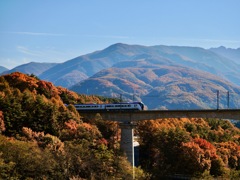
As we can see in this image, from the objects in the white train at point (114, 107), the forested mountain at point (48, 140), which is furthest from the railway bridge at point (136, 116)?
the forested mountain at point (48, 140)

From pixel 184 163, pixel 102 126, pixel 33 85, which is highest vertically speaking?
pixel 33 85

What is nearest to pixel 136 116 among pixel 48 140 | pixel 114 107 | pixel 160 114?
pixel 160 114

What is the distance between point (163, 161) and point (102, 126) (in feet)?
38.7

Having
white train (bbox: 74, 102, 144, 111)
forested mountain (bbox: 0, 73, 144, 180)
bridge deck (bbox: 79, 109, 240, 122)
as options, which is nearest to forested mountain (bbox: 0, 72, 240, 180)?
forested mountain (bbox: 0, 73, 144, 180)

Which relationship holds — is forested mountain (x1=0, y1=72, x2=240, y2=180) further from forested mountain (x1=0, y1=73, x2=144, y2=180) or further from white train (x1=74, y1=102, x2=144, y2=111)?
white train (x1=74, y1=102, x2=144, y2=111)

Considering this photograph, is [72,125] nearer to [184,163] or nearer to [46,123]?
[46,123]

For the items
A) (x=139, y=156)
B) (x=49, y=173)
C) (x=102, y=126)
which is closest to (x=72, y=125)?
(x=102, y=126)

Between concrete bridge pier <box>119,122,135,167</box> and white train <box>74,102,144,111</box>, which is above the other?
white train <box>74,102,144,111</box>

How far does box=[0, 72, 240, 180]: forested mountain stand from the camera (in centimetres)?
3978

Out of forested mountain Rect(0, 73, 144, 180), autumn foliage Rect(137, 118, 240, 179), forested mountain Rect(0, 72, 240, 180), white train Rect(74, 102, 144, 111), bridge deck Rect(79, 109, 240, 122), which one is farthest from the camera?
white train Rect(74, 102, 144, 111)

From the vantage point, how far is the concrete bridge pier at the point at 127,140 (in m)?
60.9

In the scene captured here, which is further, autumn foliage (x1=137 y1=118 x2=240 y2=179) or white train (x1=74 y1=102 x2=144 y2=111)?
white train (x1=74 y1=102 x2=144 y2=111)

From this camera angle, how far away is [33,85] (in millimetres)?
66750

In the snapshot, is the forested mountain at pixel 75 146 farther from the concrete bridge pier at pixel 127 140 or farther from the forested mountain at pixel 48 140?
the concrete bridge pier at pixel 127 140
